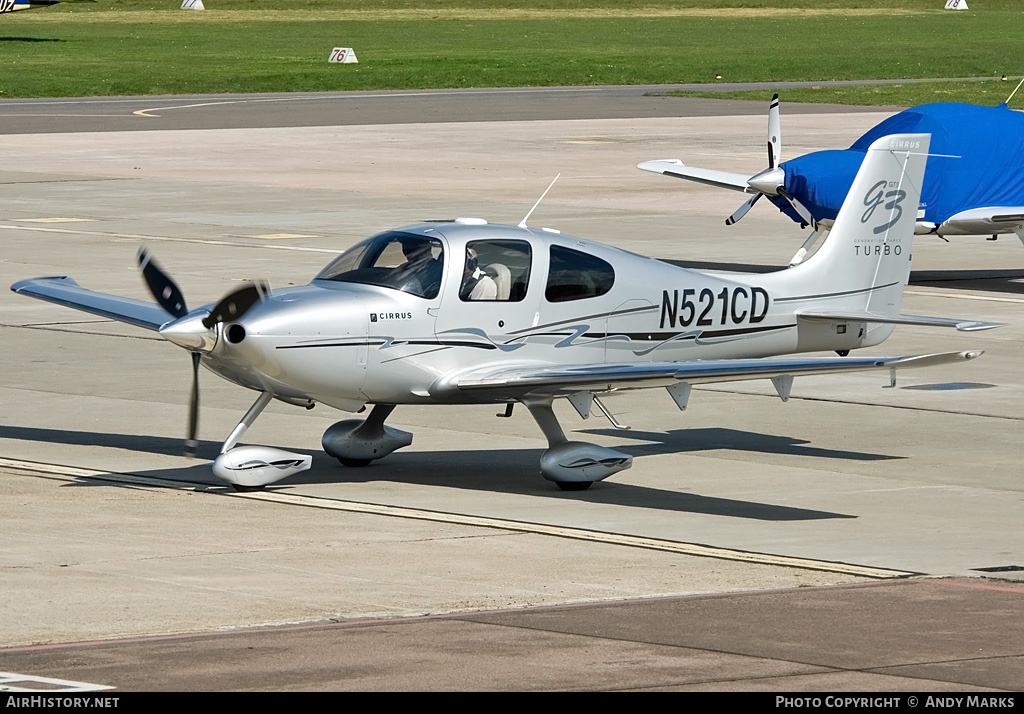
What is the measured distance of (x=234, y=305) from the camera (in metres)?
14.7

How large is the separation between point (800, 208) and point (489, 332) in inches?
558

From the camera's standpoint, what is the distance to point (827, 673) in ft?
32.7

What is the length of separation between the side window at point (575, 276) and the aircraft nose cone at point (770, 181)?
13.5 m

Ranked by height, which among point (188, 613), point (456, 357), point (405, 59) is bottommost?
point (188, 613)

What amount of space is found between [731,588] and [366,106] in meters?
56.1

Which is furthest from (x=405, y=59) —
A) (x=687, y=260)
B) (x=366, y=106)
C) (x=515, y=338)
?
(x=515, y=338)

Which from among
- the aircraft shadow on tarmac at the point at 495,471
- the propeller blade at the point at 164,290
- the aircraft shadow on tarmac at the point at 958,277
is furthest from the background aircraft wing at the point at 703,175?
the propeller blade at the point at 164,290

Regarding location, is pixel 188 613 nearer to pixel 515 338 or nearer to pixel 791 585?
pixel 791 585

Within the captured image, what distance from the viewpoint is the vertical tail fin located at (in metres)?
17.7

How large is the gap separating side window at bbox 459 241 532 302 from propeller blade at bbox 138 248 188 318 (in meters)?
2.23

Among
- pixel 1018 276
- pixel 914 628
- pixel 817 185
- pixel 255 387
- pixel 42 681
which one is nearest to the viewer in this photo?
pixel 42 681

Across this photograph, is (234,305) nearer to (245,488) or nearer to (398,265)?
(398,265)

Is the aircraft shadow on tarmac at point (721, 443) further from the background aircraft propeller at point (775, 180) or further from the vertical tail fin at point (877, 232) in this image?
the background aircraft propeller at point (775, 180)

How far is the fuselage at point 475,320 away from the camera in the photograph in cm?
1493
